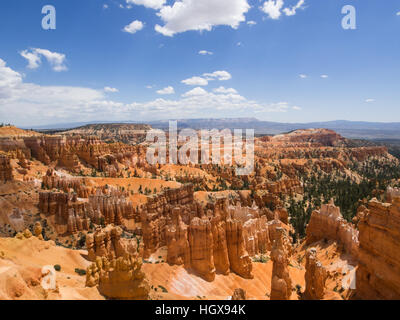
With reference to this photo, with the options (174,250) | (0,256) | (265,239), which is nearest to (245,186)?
(265,239)

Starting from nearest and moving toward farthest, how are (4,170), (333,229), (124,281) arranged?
(124,281) → (333,229) → (4,170)

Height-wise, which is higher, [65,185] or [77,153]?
[77,153]

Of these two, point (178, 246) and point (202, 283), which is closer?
point (202, 283)

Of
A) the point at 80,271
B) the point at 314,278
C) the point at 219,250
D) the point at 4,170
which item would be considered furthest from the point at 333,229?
the point at 4,170

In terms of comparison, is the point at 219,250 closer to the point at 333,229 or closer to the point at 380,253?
the point at 380,253

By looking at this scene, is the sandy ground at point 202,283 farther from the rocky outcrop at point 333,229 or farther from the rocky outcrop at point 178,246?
the rocky outcrop at point 333,229

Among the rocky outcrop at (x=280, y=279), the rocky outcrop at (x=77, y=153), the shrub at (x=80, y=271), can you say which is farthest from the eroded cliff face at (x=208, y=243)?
the rocky outcrop at (x=77, y=153)

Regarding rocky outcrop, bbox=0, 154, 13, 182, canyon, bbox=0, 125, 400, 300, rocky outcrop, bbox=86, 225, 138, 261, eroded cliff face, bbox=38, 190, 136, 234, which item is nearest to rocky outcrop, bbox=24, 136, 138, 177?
canyon, bbox=0, 125, 400, 300
